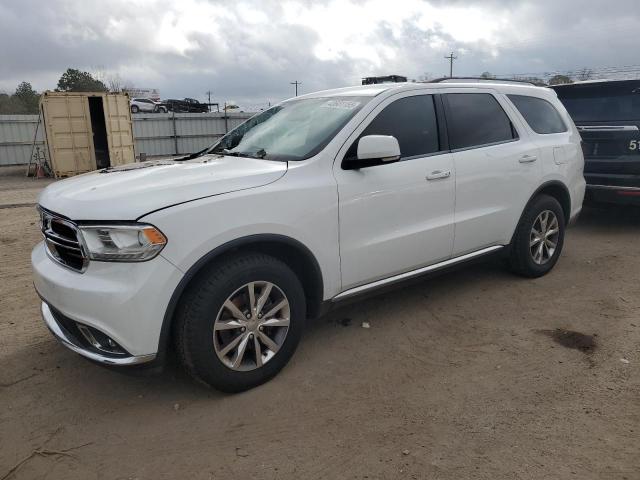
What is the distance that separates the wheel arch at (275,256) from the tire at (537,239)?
229 cm

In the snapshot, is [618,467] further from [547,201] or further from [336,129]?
[547,201]

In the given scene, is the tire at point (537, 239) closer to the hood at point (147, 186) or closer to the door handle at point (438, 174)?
the door handle at point (438, 174)

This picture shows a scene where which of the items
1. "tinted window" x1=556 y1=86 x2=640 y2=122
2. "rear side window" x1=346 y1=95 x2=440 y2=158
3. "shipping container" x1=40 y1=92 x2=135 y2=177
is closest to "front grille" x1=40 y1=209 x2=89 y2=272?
"rear side window" x1=346 y1=95 x2=440 y2=158

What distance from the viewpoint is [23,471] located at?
8.14 ft

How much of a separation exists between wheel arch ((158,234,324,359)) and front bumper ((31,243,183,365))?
0.04 m

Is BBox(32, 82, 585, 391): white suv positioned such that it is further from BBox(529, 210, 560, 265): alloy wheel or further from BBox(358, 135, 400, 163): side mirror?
BBox(529, 210, 560, 265): alloy wheel

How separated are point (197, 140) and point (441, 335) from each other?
66.9 feet

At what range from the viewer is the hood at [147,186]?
2.64 meters

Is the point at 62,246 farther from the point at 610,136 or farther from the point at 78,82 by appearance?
the point at 78,82

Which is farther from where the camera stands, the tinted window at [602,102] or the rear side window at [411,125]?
the tinted window at [602,102]

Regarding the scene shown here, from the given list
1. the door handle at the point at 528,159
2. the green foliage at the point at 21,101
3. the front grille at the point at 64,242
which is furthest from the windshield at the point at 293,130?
the green foliage at the point at 21,101

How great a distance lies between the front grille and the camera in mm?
2699

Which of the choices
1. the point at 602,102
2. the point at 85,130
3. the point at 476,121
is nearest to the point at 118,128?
the point at 85,130

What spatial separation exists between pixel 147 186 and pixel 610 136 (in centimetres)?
592
